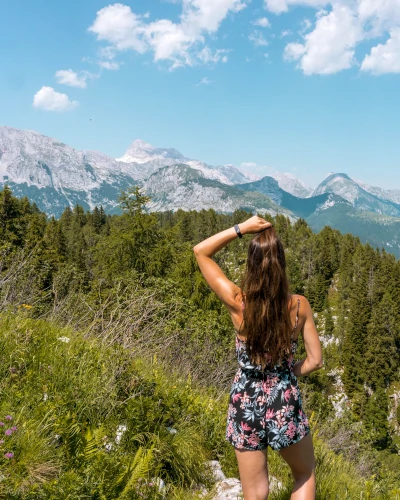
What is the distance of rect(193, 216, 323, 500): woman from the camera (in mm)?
2398

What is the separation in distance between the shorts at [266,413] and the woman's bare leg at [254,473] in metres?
0.05

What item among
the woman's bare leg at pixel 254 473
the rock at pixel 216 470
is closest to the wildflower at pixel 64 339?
the rock at pixel 216 470

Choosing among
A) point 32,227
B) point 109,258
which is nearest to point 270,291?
point 109,258

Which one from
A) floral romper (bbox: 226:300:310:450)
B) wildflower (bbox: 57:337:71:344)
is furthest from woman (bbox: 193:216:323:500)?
wildflower (bbox: 57:337:71:344)

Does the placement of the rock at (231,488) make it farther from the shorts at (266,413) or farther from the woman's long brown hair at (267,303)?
the woman's long brown hair at (267,303)

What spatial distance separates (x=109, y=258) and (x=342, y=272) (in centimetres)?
8606

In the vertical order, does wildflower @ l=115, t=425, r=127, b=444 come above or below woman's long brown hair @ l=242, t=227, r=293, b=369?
below

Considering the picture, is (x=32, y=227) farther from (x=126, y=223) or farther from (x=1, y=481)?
(x=1, y=481)

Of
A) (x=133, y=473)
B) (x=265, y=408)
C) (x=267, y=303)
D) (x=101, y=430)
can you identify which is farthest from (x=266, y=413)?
(x=101, y=430)

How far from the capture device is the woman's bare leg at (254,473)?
7.88 feet

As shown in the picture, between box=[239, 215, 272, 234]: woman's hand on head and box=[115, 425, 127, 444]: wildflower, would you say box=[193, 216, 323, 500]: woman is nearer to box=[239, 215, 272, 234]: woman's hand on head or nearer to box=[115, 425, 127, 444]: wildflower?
box=[239, 215, 272, 234]: woman's hand on head

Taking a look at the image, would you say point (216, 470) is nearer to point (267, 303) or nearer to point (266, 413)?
point (266, 413)

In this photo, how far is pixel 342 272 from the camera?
99125mm

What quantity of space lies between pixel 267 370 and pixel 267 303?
440 millimetres
